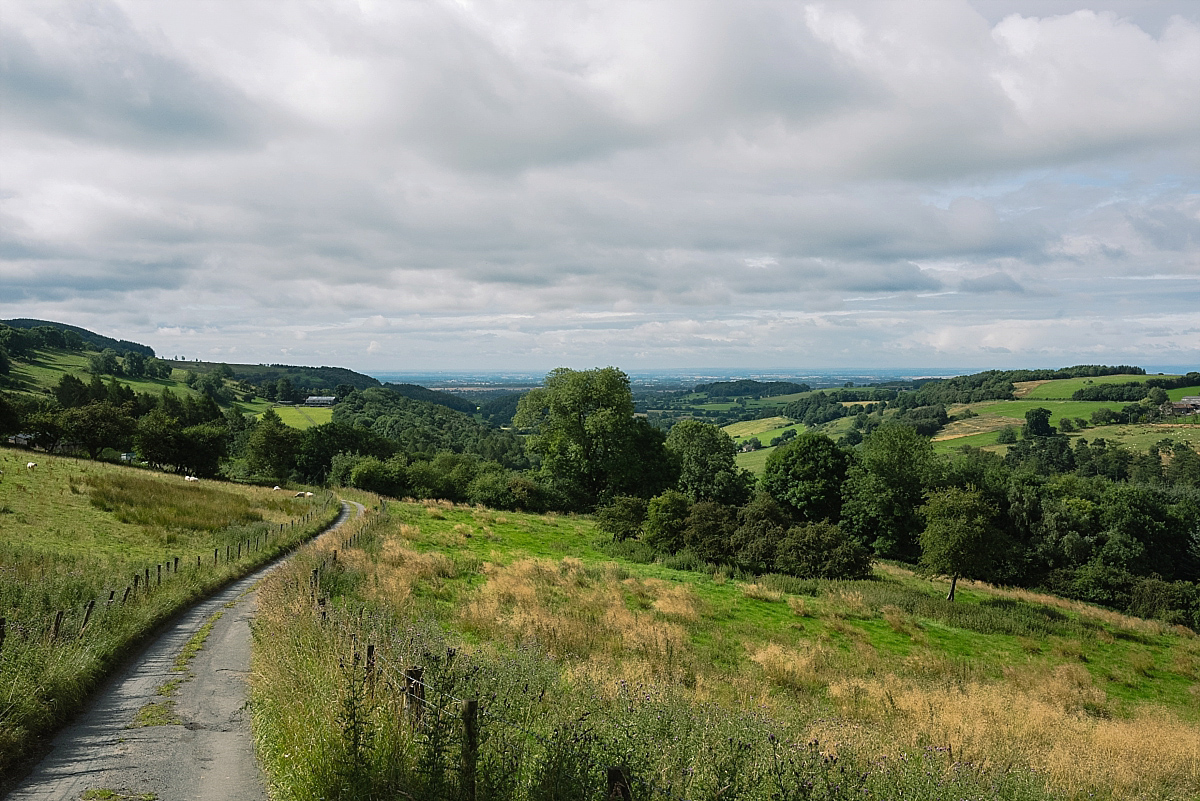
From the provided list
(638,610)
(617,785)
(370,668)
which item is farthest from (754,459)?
(617,785)

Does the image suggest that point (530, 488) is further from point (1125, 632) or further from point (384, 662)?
point (384, 662)

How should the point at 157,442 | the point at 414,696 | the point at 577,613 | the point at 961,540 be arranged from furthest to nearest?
1. the point at 157,442
2. the point at 961,540
3. the point at 577,613
4. the point at 414,696

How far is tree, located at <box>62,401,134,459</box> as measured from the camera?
6141 centimetres

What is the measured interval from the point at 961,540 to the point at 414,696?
91.0ft

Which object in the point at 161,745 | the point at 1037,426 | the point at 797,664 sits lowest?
the point at 1037,426

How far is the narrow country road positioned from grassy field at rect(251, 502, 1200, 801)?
42 centimetres

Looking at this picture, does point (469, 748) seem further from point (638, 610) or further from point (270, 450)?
point (270, 450)

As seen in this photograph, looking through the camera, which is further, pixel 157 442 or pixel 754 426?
pixel 754 426

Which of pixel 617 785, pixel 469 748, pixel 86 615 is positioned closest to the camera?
Result: pixel 617 785

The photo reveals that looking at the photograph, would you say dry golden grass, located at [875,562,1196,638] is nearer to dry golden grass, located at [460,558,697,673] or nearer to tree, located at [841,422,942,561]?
tree, located at [841,422,942,561]

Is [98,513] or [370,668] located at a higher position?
[370,668]

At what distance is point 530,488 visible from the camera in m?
52.5

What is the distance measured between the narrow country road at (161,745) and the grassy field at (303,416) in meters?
117

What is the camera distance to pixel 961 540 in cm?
2745
